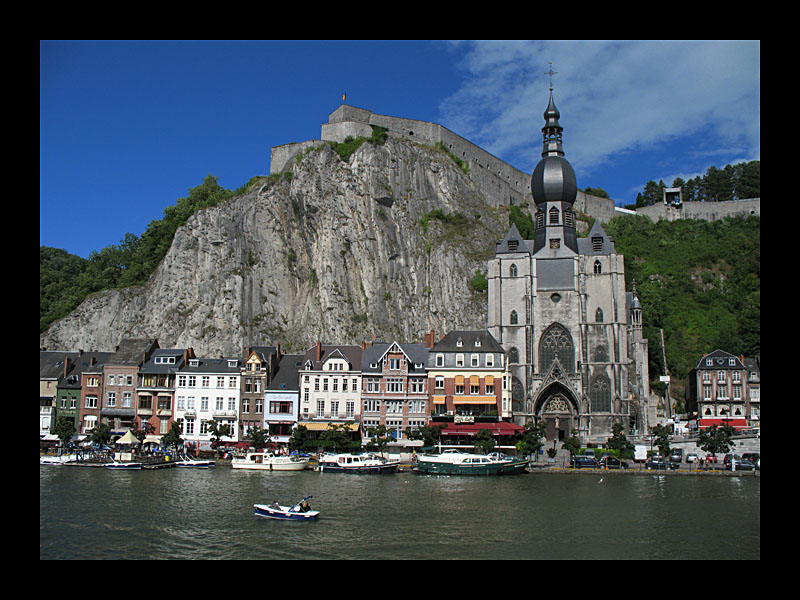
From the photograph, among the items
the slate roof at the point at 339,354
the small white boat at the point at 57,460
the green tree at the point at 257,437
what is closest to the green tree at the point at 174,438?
the green tree at the point at 257,437

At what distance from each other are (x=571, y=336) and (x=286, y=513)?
47246mm

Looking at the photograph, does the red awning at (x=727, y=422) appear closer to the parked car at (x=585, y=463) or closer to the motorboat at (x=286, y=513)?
the parked car at (x=585, y=463)

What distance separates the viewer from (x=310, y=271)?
94.5 meters

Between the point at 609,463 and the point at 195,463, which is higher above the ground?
the point at 195,463

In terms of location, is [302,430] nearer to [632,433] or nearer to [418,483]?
[418,483]

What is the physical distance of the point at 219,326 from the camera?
8525 cm

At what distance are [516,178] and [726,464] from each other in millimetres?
74806

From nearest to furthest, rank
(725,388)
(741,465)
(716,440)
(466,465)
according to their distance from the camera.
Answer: (466,465) < (741,465) < (716,440) < (725,388)

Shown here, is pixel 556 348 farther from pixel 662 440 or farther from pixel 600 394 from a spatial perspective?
pixel 662 440

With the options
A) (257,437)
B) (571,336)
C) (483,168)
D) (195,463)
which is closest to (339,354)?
(257,437)

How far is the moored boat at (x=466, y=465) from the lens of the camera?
52.7 meters

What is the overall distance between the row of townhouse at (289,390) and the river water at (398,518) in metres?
16.5

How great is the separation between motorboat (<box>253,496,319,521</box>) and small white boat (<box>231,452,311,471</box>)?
20.6m

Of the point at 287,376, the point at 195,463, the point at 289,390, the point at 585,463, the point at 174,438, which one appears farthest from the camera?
the point at 287,376
